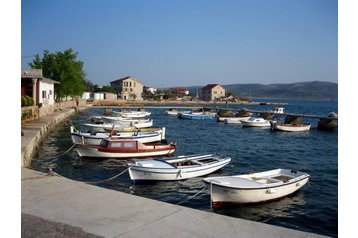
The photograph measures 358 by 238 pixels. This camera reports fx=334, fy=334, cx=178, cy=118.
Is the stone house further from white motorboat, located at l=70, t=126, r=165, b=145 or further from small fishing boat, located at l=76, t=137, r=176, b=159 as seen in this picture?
small fishing boat, located at l=76, t=137, r=176, b=159

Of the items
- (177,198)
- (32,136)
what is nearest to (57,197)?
(177,198)

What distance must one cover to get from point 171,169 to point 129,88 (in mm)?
126008

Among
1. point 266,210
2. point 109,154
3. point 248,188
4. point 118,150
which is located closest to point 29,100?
point 109,154

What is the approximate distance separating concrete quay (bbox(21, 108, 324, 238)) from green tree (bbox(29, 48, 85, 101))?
2380 inches

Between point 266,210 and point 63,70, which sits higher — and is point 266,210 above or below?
below

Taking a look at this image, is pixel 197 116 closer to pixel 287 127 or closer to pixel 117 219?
pixel 287 127

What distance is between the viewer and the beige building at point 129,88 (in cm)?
13693

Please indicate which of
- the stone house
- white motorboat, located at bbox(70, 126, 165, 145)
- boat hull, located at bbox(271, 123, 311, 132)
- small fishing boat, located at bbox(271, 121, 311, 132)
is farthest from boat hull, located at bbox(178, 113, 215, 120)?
white motorboat, located at bbox(70, 126, 165, 145)

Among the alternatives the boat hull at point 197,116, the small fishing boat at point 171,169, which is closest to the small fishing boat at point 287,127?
the boat hull at point 197,116

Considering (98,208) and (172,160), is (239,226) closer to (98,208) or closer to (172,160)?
(98,208)

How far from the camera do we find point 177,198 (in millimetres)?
14547

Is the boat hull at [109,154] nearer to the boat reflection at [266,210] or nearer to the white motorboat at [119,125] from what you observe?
the boat reflection at [266,210]

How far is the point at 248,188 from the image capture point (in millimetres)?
13086

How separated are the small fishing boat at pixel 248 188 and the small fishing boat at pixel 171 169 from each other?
3228mm
